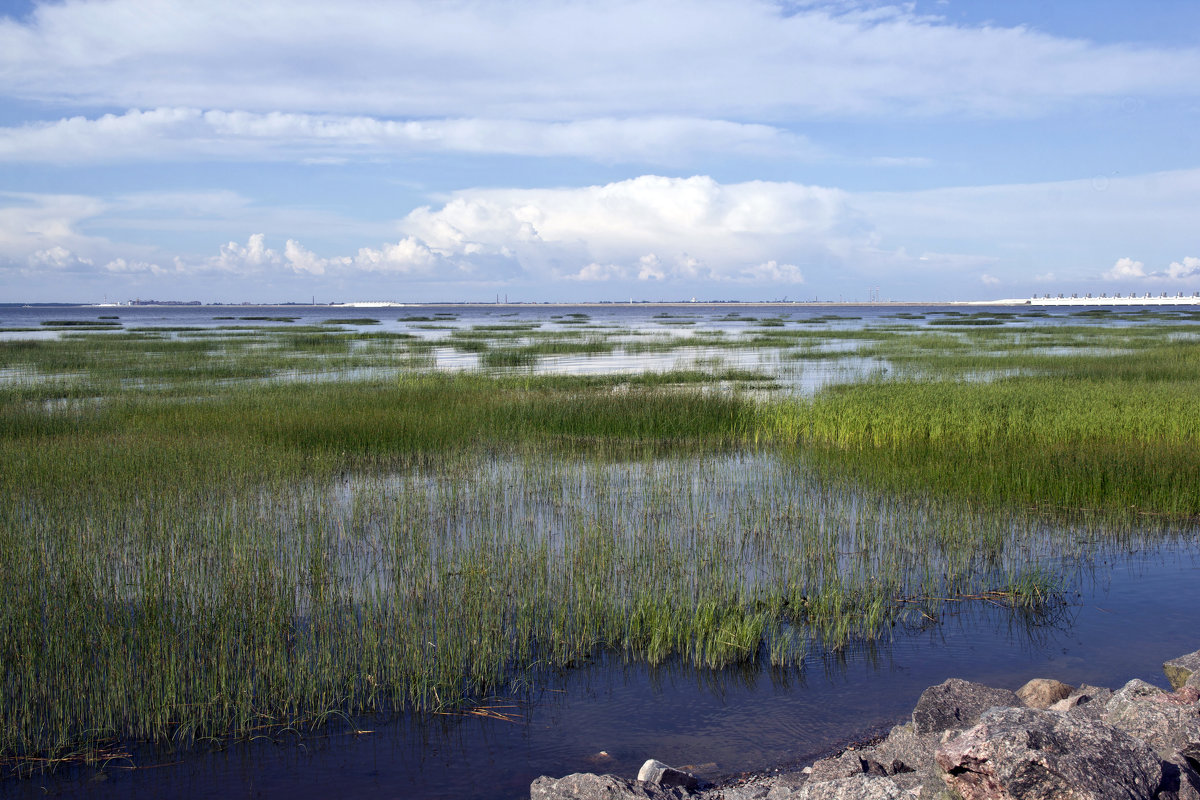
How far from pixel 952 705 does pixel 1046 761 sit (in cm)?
158

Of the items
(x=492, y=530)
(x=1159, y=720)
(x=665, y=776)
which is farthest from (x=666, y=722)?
(x=492, y=530)

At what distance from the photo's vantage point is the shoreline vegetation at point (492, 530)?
22.1 feet

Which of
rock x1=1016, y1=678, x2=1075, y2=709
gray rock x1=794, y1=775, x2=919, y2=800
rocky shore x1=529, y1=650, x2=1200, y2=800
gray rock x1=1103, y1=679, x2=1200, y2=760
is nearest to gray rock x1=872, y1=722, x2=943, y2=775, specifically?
rocky shore x1=529, y1=650, x2=1200, y2=800

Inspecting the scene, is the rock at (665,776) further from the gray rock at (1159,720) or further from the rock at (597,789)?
the gray rock at (1159,720)

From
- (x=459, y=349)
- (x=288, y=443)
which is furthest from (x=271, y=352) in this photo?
(x=288, y=443)

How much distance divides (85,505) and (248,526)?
8.35ft

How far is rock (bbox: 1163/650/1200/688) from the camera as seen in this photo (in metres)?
6.29

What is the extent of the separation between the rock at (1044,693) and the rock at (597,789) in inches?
118

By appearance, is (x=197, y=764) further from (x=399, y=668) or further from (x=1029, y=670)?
(x=1029, y=670)

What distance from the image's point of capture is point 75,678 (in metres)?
6.36

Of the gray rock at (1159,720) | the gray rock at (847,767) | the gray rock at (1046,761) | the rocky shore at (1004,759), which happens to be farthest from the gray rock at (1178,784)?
the gray rock at (847,767)

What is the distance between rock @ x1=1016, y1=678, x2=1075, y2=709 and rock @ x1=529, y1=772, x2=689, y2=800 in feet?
9.85

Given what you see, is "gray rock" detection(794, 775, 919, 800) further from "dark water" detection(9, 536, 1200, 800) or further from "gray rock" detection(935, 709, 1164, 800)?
"dark water" detection(9, 536, 1200, 800)

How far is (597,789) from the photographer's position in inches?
186
